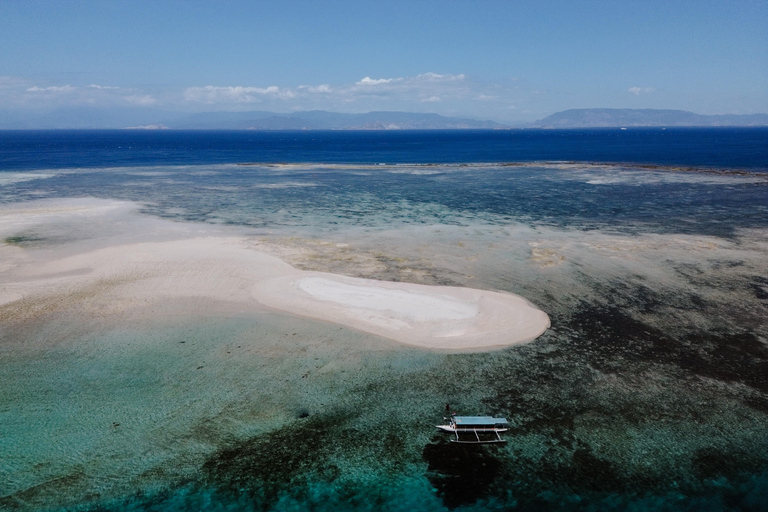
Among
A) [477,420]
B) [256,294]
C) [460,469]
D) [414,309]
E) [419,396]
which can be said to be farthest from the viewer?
[256,294]

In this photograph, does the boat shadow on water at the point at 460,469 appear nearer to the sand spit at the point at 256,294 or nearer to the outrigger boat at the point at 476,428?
the outrigger boat at the point at 476,428

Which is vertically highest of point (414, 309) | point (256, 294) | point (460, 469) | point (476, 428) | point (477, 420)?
point (256, 294)

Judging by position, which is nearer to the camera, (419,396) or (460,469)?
(460,469)

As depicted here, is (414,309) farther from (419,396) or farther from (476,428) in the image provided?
(476,428)

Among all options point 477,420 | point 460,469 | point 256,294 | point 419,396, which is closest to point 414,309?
point 419,396

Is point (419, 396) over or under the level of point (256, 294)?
under

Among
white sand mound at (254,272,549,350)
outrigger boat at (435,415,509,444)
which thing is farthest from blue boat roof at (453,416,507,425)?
white sand mound at (254,272,549,350)

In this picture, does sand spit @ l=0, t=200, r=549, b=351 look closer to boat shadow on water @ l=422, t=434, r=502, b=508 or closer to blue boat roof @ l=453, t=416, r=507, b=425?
blue boat roof @ l=453, t=416, r=507, b=425

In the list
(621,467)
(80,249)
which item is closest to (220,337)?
(621,467)
